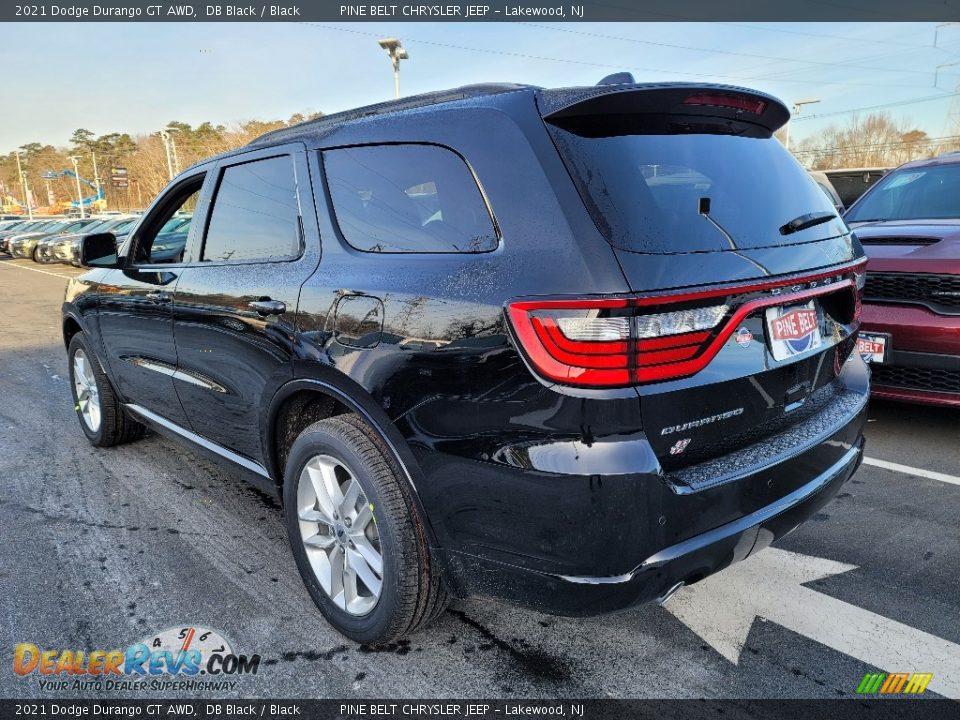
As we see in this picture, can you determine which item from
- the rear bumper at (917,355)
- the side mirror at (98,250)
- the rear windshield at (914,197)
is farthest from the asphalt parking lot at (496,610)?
the rear windshield at (914,197)

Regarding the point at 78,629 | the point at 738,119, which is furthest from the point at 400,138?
the point at 78,629

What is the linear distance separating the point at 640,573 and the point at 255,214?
218 cm

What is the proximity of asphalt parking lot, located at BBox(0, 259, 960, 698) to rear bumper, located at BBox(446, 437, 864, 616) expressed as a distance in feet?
1.54

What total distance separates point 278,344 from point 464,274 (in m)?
0.97

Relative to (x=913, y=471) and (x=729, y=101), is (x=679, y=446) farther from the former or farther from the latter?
(x=913, y=471)

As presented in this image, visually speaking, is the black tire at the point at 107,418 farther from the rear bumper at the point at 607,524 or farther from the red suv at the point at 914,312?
the red suv at the point at 914,312

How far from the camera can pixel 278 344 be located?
2.53 meters

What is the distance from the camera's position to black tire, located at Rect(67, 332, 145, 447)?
427cm

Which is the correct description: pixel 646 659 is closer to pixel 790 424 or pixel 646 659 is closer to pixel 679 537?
pixel 679 537

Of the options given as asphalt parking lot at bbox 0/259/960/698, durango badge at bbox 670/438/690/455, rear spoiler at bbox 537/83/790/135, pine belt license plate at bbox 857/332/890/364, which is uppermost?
rear spoiler at bbox 537/83/790/135

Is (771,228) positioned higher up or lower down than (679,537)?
higher up

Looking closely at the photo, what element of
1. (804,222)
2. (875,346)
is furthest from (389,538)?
(875,346)

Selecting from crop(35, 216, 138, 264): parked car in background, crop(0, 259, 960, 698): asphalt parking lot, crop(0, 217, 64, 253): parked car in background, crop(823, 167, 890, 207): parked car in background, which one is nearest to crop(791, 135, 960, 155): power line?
crop(823, 167, 890, 207): parked car in background

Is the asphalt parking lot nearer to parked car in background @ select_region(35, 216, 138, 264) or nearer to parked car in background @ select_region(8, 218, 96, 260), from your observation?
parked car in background @ select_region(35, 216, 138, 264)
